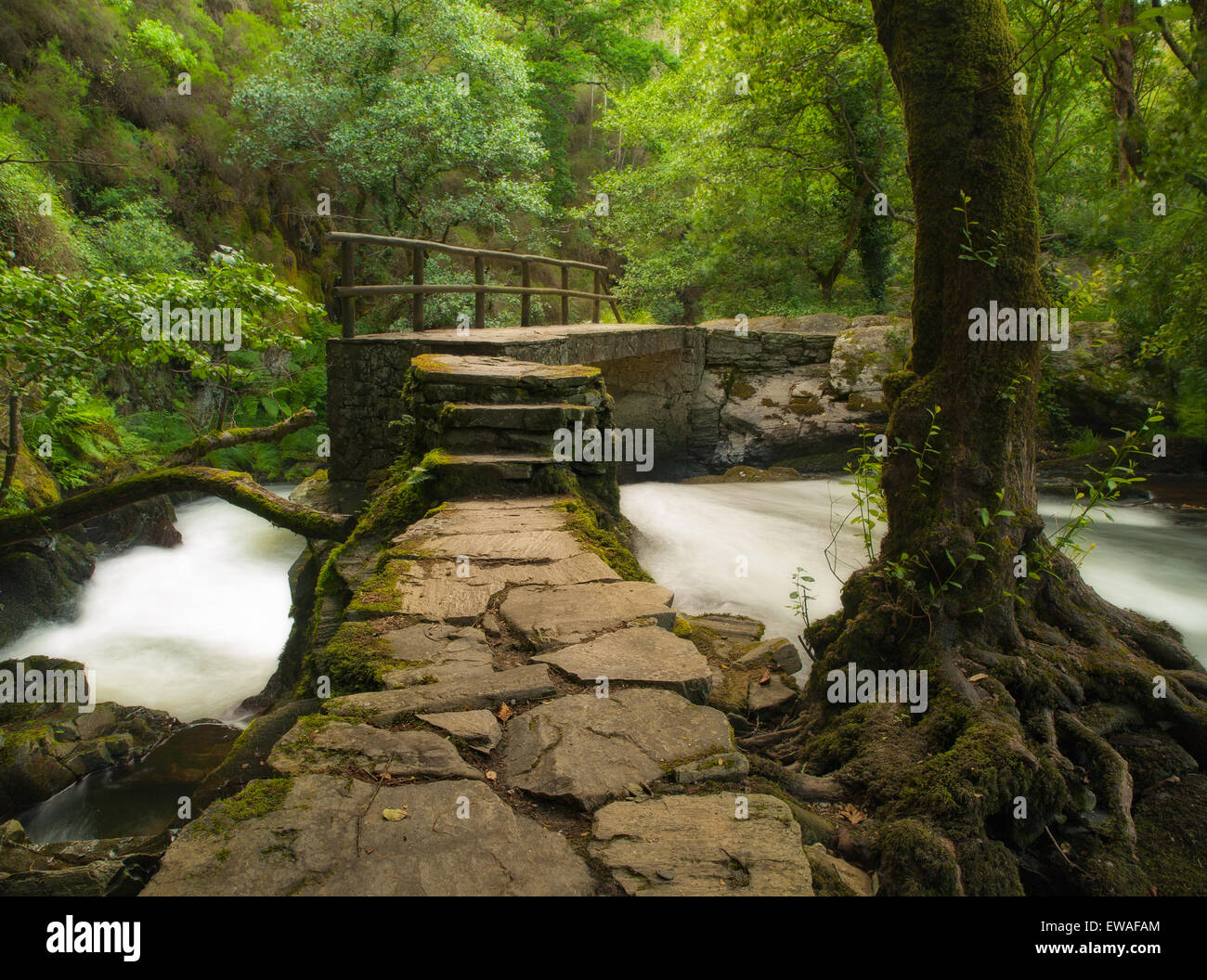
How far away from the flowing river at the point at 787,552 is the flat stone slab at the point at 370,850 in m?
4.70

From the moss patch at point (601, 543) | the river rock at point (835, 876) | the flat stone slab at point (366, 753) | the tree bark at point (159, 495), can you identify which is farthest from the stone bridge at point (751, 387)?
the river rock at point (835, 876)

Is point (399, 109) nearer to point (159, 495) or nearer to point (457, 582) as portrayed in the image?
point (159, 495)

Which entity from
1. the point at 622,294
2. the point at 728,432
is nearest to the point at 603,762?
the point at 728,432

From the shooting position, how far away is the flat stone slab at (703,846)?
177 centimetres

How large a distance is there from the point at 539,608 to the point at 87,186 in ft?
50.5

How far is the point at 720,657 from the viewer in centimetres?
455

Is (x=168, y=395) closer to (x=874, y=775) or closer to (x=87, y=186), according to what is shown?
(x=87, y=186)

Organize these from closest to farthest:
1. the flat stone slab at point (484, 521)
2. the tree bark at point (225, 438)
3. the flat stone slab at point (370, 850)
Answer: the flat stone slab at point (370, 850), the flat stone slab at point (484, 521), the tree bark at point (225, 438)

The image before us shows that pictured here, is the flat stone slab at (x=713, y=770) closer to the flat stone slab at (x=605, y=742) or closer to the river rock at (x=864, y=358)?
the flat stone slab at (x=605, y=742)

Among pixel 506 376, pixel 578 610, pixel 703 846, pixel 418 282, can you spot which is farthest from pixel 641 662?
pixel 418 282

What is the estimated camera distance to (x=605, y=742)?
2.35m

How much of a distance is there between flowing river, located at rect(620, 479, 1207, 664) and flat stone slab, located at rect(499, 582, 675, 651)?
10.6 ft

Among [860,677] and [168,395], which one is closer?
[860,677]

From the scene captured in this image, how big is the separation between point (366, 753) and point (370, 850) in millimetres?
446
